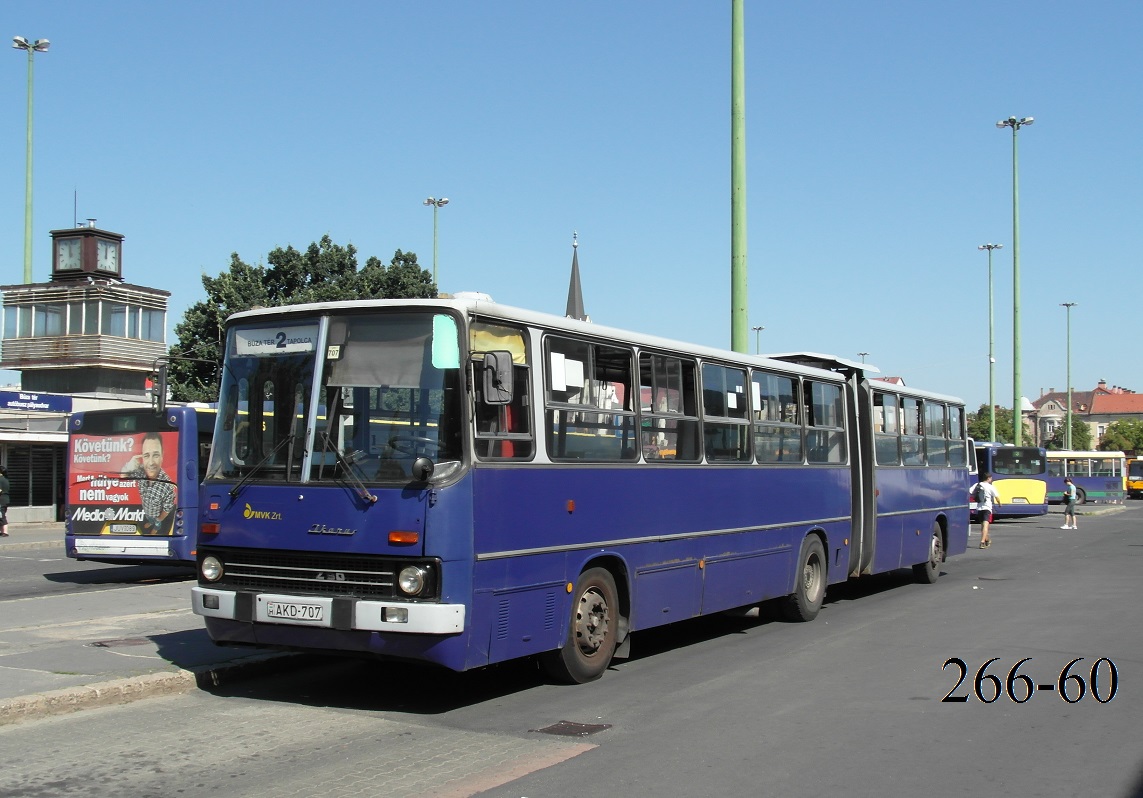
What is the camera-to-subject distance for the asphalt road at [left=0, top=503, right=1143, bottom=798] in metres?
6.43

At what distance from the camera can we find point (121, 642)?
35.5 ft

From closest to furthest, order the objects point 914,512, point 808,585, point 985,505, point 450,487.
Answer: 1. point 450,487
2. point 808,585
3. point 914,512
4. point 985,505

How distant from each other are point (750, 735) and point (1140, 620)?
26.1 ft

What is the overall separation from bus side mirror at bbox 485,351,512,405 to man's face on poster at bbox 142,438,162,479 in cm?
1230

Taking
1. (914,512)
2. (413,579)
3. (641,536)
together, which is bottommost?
(914,512)

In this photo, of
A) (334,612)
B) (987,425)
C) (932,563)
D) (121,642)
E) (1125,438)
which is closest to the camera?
(334,612)

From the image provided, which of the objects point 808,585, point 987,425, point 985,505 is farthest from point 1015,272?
point 987,425

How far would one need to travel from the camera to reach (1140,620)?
44.1 ft

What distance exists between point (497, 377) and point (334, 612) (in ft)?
6.49

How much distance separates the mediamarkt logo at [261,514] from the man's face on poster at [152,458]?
10977mm

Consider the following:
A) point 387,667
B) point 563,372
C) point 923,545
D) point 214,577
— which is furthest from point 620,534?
point 923,545

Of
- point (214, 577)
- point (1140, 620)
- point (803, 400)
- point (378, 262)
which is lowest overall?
point (1140, 620)

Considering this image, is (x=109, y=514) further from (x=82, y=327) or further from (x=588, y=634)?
(x=82, y=327)

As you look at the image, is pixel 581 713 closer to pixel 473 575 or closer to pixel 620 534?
pixel 473 575
